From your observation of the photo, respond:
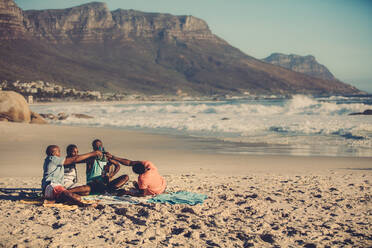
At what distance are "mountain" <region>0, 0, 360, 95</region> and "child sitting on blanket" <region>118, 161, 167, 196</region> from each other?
9463cm

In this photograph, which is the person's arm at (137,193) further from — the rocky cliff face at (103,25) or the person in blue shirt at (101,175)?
the rocky cliff face at (103,25)

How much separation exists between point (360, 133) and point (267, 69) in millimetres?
143913

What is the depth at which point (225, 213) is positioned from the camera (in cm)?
610

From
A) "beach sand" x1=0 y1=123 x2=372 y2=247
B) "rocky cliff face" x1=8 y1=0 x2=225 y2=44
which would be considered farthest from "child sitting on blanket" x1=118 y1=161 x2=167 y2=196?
"rocky cliff face" x1=8 y1=0 x2=225 y2=44

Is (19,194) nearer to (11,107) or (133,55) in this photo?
(11,107)

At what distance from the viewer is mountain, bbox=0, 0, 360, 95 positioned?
363 feet

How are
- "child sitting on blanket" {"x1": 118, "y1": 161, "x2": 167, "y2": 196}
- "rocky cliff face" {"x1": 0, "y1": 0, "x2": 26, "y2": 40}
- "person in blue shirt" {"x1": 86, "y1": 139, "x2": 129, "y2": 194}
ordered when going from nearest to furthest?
1. "child sitting on blanket" {"x1": 118, "y1": 161, "x2": 167, "y2": 196}
2. "person in blue shirt" {"x1": 86, "y1": 139, "x2": 129, "y2": 194}
3. "rocky cliff face" {"x1": 0, "y1": 0, "x2": 26, "y2": 40}

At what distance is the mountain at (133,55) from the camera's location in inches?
Result: 4360

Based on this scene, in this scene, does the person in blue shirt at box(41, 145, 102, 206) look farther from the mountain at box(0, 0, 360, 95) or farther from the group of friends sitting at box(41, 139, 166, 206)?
the mountain at box(0, 0, 360, 95)

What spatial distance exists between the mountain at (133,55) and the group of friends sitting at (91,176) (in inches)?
3711

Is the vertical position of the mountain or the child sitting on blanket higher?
the mountain

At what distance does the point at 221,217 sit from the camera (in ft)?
19.5

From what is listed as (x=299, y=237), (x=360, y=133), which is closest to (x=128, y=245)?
(x=299, y=237)

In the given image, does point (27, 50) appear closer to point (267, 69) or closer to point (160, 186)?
point (267, 69)
